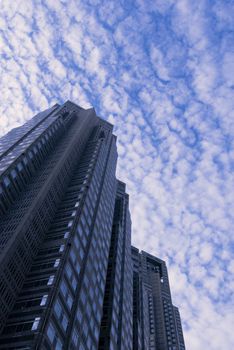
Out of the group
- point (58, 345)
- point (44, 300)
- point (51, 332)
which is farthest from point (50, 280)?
point (58, 345)

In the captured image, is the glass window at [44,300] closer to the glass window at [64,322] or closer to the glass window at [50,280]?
the glass window at [50,280]

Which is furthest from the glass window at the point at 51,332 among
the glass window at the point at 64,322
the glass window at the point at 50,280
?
the glass window at the point at 50,280

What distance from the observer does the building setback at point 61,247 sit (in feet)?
229

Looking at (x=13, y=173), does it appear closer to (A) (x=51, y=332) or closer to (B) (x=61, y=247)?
(B) (x=61, y=247)

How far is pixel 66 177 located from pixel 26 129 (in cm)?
2907

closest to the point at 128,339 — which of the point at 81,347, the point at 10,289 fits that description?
the point at 81,347

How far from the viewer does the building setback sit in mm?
69750

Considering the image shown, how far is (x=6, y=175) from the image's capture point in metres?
98.9

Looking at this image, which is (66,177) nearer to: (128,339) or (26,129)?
(26,129)

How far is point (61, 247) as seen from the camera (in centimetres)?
8612

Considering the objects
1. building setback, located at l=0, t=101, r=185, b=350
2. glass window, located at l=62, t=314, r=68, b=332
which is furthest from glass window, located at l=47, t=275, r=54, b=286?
glass window, located at l=62, t=314, r=68, b=332

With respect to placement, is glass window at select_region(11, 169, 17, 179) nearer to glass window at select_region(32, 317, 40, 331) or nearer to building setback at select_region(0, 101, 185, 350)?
building setback at select_region(0, 101, 185, 350)

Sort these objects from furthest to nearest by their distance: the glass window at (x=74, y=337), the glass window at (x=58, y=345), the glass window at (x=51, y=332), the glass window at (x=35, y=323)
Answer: the glass window at (x=74, y=337)
the glass window at (x=58, y=345)
the glass window at (x=35, y=323)
the glass window at (x=51, y=332)

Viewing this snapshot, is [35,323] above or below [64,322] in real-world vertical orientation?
below
